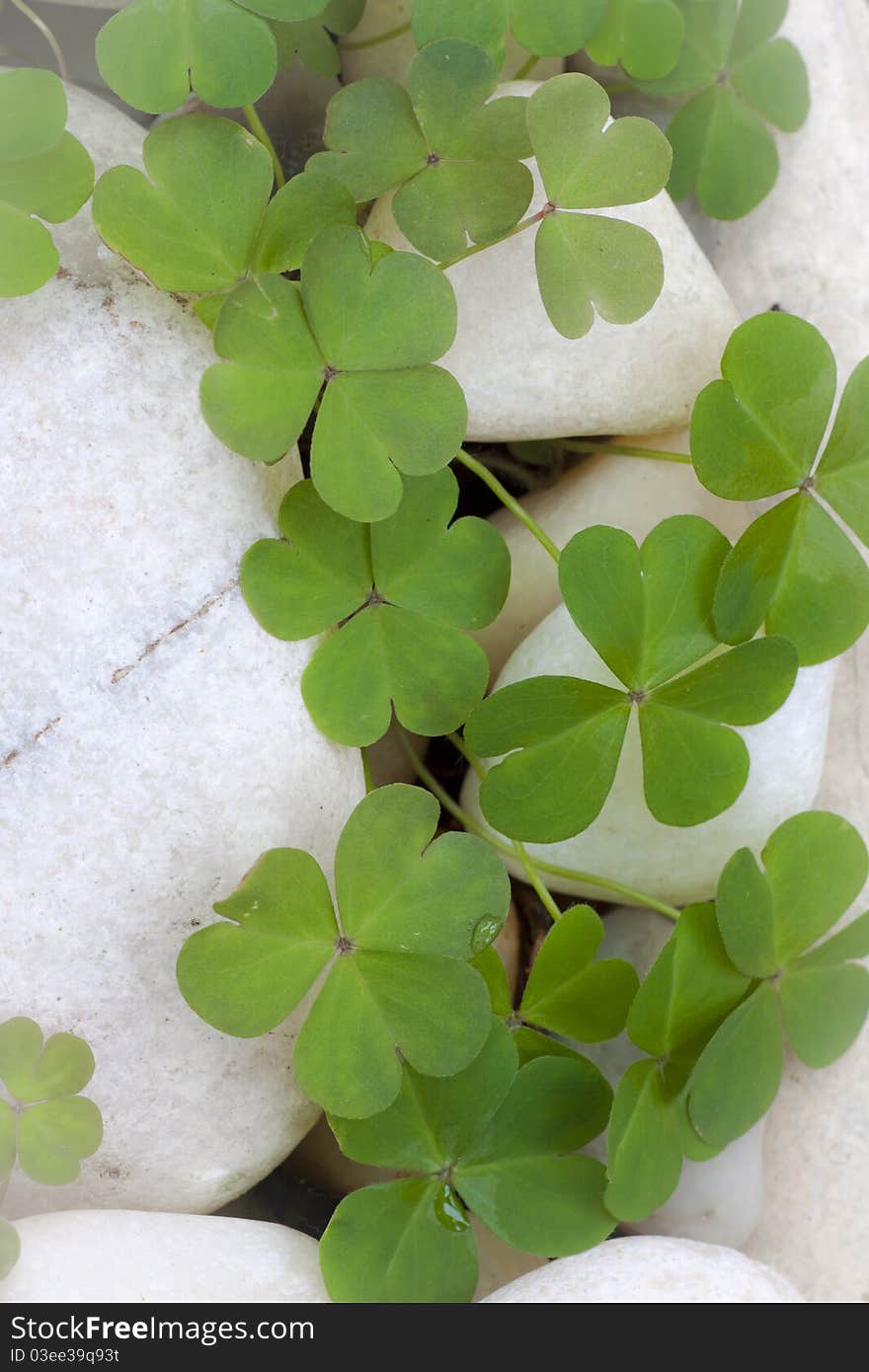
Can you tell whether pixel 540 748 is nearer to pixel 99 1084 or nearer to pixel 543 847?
pixel 543 847

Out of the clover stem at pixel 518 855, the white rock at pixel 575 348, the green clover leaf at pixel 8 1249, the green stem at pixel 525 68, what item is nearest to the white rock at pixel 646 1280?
the clover stem at pixel 518 855

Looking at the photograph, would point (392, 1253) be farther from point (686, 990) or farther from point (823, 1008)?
point (823, 1008)

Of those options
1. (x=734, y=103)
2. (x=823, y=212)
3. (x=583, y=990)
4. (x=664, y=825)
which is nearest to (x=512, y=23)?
(x=734, y=103)

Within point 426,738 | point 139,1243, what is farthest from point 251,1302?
point 426,738

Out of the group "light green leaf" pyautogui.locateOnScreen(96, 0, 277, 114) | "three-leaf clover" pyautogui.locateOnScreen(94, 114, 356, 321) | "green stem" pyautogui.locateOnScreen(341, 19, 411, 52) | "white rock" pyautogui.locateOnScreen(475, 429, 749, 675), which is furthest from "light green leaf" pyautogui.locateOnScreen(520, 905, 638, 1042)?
"green stem" pyautogui.locateOnScreen(341, 19, 411, 52)

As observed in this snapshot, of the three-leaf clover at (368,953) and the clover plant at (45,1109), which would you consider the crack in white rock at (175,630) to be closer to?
the three-leaf clover at (368,953)

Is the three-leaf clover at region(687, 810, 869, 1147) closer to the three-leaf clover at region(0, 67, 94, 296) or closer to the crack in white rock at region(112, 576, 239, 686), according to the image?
the crack in white rock at region(112, 576, 239, 686)
